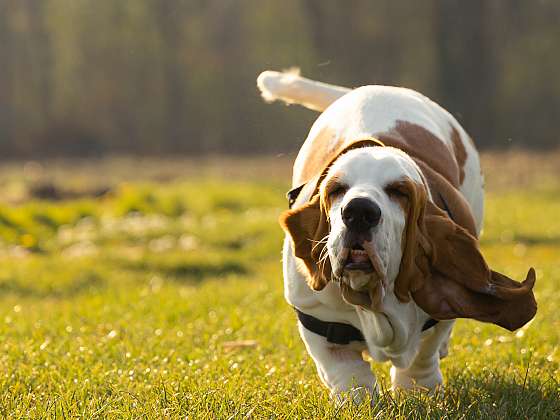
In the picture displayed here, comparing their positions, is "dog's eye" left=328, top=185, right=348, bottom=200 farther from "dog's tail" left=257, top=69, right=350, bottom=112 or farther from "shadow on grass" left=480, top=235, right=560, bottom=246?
"shadow on grass" left=480, top=235, right=560, bottom=246

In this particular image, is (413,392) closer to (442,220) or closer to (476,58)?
(442,220)

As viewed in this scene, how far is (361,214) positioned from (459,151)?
169 cm

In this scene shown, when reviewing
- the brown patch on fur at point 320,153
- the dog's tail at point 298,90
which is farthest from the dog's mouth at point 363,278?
the dog's tail at point 298,90

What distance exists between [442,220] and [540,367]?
5.52 feet

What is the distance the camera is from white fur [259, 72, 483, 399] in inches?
133

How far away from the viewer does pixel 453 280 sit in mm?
3607

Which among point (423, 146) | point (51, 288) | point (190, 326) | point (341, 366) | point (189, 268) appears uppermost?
point (423, 146)

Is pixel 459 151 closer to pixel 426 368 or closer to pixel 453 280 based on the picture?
pixel 426 368

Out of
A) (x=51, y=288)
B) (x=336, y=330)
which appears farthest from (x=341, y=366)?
(x=51, y=288)

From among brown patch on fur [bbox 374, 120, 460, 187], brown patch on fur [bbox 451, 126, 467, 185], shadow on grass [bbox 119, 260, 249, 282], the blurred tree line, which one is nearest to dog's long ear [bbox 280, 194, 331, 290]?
brown patch on fur [bbox 374, 120, 460, 187]

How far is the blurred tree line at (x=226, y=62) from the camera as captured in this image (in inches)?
1035

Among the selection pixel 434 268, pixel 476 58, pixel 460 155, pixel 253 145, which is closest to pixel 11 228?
pixel 460 155

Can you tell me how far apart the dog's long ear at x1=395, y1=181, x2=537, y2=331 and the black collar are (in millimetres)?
311

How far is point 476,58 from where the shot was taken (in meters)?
26.5
